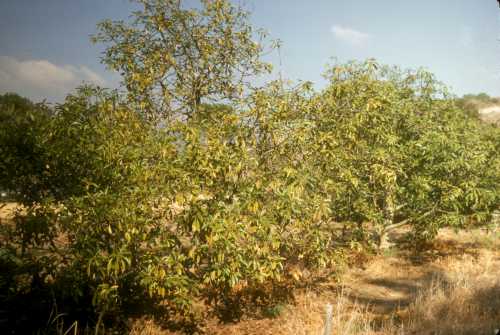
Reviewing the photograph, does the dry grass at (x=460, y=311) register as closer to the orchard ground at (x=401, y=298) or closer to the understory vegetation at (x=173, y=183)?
the orchard ground at (x=401, y=298)

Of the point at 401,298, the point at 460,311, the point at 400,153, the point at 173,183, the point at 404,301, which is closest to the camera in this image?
the point at 173,183

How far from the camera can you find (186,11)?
928cm

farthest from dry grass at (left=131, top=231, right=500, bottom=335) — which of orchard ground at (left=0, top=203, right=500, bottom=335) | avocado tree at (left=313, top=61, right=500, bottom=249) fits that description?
avocado tree at (left=313, top=61, right=500, bottom=249)

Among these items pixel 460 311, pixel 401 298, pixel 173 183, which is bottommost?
pixel 401 298

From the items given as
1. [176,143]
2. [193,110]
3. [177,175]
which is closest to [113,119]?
[176,143]

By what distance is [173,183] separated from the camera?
5.49 meters

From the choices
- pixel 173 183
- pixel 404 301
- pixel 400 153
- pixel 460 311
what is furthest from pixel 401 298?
pixel 173 183

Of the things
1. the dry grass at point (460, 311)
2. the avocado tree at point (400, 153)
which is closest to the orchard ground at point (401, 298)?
the dry grass at point (460, 311)

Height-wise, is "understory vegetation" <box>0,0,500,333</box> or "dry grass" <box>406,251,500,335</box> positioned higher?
"understory vegetation" <box>0,0,500,333</box>

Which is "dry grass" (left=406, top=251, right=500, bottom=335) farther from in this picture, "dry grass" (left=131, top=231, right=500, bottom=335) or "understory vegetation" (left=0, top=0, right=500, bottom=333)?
"understory vegetation" (left=0, top=0, right=500, bottom=333)

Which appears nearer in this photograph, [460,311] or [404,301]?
[460,311]

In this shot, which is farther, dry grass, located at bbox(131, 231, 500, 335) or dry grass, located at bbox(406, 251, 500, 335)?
dry grass, located at bbox(131, 231, 500, 335)

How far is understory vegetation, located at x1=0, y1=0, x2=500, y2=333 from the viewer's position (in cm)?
520

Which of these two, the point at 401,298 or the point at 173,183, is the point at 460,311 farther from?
the point at 173,183
